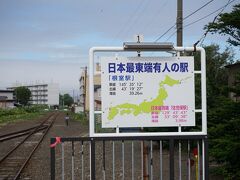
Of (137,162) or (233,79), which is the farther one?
(137,162)

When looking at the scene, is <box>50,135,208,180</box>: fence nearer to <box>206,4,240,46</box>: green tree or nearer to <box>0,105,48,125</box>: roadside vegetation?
<box>206,4,240,46</box>: green tree

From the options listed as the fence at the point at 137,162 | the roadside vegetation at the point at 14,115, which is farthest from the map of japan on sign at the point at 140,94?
the roadside vegetation at the point at 14,115

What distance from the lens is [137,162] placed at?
15062mm

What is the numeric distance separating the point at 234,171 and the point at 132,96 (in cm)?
402

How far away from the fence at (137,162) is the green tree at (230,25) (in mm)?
2560

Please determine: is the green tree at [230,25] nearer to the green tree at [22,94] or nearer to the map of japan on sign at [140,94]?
the map of japan on sign at [140,94]

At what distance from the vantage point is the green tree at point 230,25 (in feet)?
29.6

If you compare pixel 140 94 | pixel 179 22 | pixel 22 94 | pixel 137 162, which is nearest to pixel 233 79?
pixel 179 22

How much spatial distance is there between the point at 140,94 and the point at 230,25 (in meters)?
4.13

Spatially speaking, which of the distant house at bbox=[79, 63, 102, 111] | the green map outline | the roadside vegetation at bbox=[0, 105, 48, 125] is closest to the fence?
the green map outline

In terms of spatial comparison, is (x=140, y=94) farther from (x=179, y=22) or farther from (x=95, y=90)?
(x=95, y=90)

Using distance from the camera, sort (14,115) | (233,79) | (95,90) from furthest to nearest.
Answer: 1. (14,115)
2. (95,90)
3. (233,79)

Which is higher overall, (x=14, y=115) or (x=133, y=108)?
(x=133, y=108)

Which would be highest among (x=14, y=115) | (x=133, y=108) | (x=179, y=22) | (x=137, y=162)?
(x=179, y=22)
